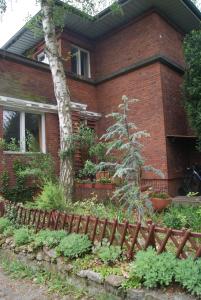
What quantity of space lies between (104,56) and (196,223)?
368 inches

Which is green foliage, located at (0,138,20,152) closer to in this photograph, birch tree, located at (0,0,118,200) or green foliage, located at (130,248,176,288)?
birch tree, located at (0,0,118,200)

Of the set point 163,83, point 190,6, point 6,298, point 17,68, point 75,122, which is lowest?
point 6,298

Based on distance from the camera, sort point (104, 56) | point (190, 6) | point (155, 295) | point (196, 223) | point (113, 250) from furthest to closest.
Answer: point (104, 56)
point (190, 6)
point (196, 223)
point (113, 250)
point (155, 295)

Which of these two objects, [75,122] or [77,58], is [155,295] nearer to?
[75,122]

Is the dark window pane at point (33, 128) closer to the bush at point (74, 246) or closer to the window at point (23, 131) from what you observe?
the window at point (23, 131)

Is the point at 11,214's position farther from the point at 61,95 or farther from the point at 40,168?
the point at 61,95

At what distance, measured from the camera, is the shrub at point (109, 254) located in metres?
4.23

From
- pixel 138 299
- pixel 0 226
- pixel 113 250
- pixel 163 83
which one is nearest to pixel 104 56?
pixel 163 83

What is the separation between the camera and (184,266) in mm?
3430

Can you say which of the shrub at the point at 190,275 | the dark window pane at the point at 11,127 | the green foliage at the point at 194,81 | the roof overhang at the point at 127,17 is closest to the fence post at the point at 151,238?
the shrub at the point at 190,275

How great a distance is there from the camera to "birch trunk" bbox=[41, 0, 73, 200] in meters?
8.76

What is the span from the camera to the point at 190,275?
10.9 ft

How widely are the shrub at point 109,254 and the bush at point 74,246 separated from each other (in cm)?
32

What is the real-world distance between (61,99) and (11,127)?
225 centimetres
